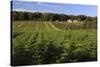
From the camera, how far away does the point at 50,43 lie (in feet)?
8.61

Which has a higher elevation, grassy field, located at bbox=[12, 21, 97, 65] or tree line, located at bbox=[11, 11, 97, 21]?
tree line, located at bbox=[11, 11, 97, 21]

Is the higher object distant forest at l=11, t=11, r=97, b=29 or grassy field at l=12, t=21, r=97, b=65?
distant forest at l=11, t=11, r=97, b=29

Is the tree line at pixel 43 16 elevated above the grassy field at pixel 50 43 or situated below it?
above

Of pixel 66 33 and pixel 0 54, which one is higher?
pixel 66 33

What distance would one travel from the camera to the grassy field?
2.49 m

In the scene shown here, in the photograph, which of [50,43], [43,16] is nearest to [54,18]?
[43,16]

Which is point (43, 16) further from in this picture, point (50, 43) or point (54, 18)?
point (50, 43)

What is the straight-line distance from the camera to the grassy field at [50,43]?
2.49 meters

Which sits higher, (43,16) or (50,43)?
(43,16)

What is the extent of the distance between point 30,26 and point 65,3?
0.56m

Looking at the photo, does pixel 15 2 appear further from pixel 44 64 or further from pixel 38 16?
pixel 44 64

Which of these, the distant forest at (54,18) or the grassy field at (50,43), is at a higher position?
the distant forest at (54,18)

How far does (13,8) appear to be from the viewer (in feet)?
8.10

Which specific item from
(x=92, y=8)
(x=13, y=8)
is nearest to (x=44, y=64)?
(x=13, y=8)
